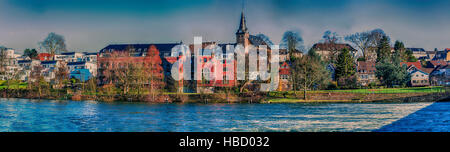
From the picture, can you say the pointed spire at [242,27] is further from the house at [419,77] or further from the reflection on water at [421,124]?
the reflection on water at [421,124]

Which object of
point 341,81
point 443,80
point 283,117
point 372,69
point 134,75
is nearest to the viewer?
point 283,117

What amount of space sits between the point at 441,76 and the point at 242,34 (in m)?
36.2

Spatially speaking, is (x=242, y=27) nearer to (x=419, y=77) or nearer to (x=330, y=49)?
(x=330, y=49)

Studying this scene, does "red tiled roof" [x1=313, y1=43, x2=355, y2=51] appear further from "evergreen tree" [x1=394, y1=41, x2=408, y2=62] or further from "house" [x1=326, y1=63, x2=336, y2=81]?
"house" [x1=326, y1=63, x2=336, y2=81]

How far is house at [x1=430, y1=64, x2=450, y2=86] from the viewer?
65.6 metres

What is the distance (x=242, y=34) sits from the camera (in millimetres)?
72312

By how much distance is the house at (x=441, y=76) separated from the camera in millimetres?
65625

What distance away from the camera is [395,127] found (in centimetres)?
2564

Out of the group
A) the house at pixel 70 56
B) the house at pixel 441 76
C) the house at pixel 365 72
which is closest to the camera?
the house at pixel 441 76

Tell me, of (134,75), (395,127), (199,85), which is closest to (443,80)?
(199,85)

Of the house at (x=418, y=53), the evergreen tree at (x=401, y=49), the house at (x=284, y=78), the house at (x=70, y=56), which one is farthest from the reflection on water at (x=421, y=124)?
the house at (x=418, y=53)

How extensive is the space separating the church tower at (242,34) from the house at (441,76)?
34217 mm
